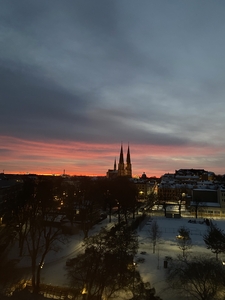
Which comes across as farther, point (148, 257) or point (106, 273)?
point (148, 257)

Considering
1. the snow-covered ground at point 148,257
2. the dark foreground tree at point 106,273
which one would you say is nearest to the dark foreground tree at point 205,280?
the snow-covered ground at point 148,257

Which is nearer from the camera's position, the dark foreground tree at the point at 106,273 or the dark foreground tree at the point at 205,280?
the dark foreground tree at the point at 205,280

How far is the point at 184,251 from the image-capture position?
2503cm

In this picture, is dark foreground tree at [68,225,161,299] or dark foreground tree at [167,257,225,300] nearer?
dark foreground tree at [167,257,225,300]

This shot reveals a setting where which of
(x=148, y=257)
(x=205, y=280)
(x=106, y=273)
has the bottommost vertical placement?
(x=148, y=257)

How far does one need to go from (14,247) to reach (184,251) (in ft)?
59.8

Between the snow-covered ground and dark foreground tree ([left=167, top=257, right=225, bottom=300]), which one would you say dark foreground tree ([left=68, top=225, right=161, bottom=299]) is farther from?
dark foreground tree ([left=167, top=257, right=225, bottom=300])

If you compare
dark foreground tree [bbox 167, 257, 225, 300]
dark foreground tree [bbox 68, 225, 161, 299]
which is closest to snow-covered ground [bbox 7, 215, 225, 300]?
dark foreground tree [bbox 167, 257, 225, 300]

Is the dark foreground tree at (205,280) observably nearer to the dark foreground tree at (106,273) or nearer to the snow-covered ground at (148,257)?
the snow-covered ground at (148,257)

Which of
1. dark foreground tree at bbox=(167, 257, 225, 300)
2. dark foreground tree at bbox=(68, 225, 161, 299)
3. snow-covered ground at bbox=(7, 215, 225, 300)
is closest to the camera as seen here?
dark foreground tree at bbox=(167, 257, 225, 300)

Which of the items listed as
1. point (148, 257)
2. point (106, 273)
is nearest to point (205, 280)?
point (106, 273)

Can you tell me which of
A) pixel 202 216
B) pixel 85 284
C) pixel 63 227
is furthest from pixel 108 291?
pixel 202 216

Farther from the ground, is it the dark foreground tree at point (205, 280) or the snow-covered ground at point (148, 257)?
the dark foreground tree at point (205, 280)

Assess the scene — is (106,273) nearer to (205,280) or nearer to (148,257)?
(205,280)
